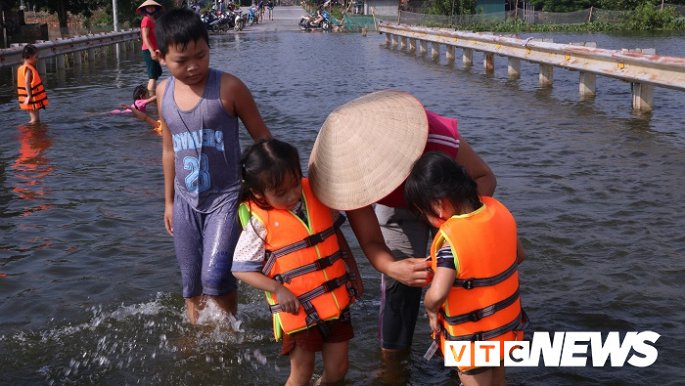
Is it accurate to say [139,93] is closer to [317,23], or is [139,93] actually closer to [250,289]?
[250,289]

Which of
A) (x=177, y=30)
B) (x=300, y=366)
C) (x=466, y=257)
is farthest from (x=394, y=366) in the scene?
(x=177, y=30)

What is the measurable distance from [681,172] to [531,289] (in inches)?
152

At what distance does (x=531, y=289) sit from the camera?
5754 mm

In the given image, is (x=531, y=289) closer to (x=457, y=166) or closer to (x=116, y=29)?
(x=457, y=166)

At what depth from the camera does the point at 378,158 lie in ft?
11.7

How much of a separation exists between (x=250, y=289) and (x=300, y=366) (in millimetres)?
2305

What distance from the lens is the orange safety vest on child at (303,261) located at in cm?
363

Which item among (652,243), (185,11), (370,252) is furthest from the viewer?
(652,243)

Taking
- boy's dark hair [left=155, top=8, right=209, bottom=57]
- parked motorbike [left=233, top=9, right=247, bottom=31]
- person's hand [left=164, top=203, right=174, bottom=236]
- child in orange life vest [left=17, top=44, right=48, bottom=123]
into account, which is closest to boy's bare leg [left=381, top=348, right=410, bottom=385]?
person's hand [left=164, top=203, right=174, bottom=236]

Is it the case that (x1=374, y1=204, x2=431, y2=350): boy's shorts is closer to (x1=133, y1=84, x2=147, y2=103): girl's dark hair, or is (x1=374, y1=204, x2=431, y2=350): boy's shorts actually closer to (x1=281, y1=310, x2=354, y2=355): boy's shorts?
(x1=281, y1=310, x2=354, y2=355): boy's shorts

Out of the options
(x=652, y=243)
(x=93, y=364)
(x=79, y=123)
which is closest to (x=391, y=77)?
(x=79, y=123)

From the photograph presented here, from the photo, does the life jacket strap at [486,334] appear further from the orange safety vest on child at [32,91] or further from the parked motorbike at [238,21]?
the parked motorbike at [238,21]

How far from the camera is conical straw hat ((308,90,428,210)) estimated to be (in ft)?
11.5

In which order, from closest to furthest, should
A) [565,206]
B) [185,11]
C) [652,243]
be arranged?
[185,11] → [652,243] → [565,206]
